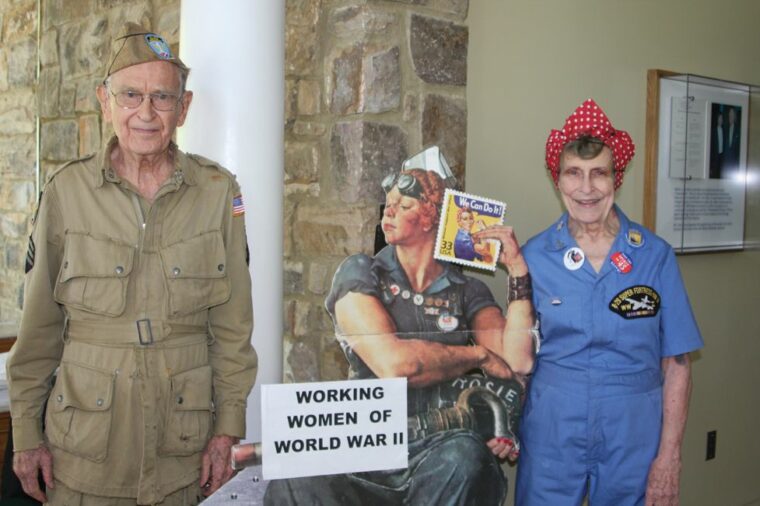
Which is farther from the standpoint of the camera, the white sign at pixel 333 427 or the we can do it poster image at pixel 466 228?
the we can do it poster image at pixel 466 228

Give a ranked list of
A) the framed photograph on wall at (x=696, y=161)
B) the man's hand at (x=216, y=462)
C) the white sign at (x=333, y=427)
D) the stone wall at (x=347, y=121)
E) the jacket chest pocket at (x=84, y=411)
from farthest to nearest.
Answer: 1. the framed photograph on wall at (x=696, y=161)
2. the stone wall at (x=347, y=121)
3. the man's hand at (x=216, y=462)
4. the jacket chest pocket at (x=84, y=411)
5. the white sign at (x=333, y=427)

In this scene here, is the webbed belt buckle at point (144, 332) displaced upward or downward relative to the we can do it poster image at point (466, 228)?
downward

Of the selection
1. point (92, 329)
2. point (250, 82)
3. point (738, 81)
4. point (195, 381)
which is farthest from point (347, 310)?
Answer: point (738, 81)

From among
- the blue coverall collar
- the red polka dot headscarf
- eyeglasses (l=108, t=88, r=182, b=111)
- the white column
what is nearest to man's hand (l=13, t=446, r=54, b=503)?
the white column

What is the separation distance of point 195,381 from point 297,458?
0.36m

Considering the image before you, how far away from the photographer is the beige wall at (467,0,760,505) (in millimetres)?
2688

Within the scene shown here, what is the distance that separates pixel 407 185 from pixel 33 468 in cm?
103

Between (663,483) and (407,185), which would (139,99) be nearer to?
(407,185)

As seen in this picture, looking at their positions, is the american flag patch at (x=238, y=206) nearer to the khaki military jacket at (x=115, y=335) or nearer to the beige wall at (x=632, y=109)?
the khaki military jacket at (x=115, y=335)

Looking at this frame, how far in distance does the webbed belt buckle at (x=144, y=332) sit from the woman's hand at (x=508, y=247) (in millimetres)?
765

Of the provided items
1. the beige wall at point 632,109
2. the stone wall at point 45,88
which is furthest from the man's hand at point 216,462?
the stone wall at point 45,88

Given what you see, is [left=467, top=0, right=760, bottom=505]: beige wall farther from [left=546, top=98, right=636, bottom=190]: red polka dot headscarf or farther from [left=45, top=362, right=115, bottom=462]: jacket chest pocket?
[left=45, top=362, right=115, bottom=462]: jacket chest pocket

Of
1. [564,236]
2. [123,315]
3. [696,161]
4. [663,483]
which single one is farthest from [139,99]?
[696,161]

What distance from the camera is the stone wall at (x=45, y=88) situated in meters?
3.24
